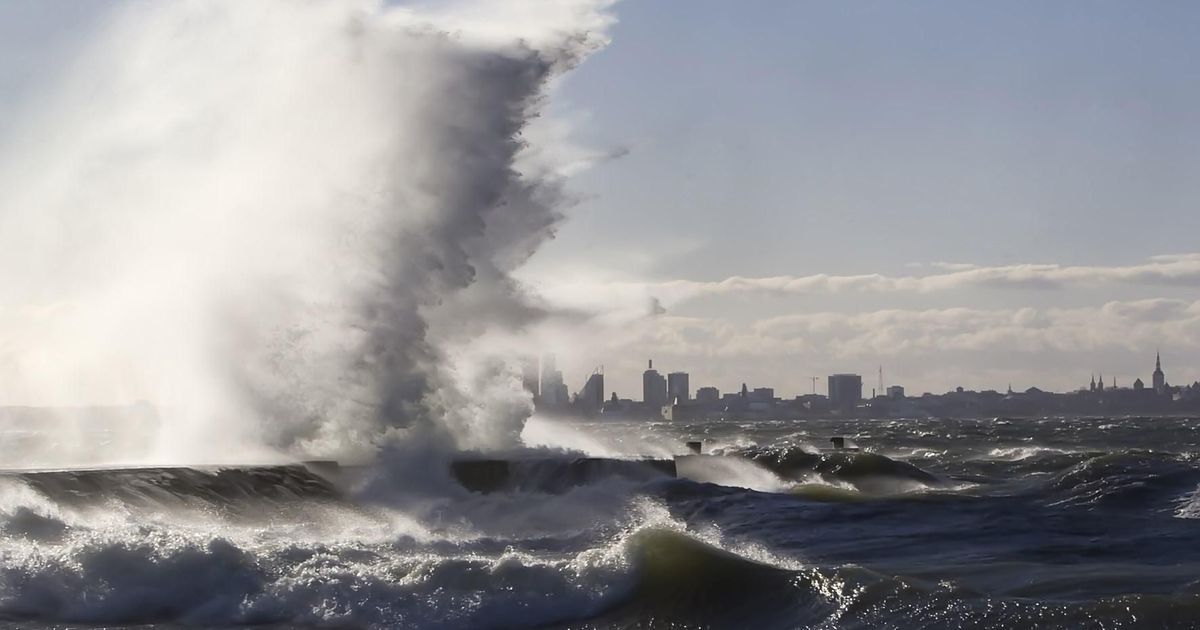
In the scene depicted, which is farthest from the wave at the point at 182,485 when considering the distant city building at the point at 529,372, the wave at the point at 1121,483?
the wave at the point at 1121,483

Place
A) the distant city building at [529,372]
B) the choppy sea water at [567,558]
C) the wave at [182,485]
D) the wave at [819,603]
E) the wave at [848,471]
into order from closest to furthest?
the wave at [819,603] < the choppy sea water at [567,558] < the wave at [182,485] < the wave at [848,471] < the distant city building at [529,372]

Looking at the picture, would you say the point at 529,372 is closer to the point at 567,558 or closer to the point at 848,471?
Answer: the point at 848,471

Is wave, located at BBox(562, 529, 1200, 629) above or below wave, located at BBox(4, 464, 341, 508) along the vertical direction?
below

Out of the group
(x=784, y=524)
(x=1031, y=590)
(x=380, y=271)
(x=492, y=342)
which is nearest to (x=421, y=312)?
(x=380, y=271)

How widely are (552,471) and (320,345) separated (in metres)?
5.25

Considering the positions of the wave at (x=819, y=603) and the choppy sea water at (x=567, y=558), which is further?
the choppy sea water at (x=567, y=558)

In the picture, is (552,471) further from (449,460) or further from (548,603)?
(548,603)

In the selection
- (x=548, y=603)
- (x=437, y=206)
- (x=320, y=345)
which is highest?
(x=437, y=206)

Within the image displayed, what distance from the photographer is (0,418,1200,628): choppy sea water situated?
12.3 meters

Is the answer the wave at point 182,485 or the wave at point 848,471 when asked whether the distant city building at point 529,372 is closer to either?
the wave at point 848,471

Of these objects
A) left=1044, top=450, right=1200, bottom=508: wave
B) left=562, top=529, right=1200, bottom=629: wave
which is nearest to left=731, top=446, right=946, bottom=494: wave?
left=1044, top=450, right=1200, bottom=508: wave

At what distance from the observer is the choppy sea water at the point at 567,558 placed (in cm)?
1234

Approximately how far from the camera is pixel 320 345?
25078 millimetres

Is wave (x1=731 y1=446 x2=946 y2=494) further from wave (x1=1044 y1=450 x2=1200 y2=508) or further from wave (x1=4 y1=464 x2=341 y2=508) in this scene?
wave (x1=4 y1=464 x2=341 y2=508)
